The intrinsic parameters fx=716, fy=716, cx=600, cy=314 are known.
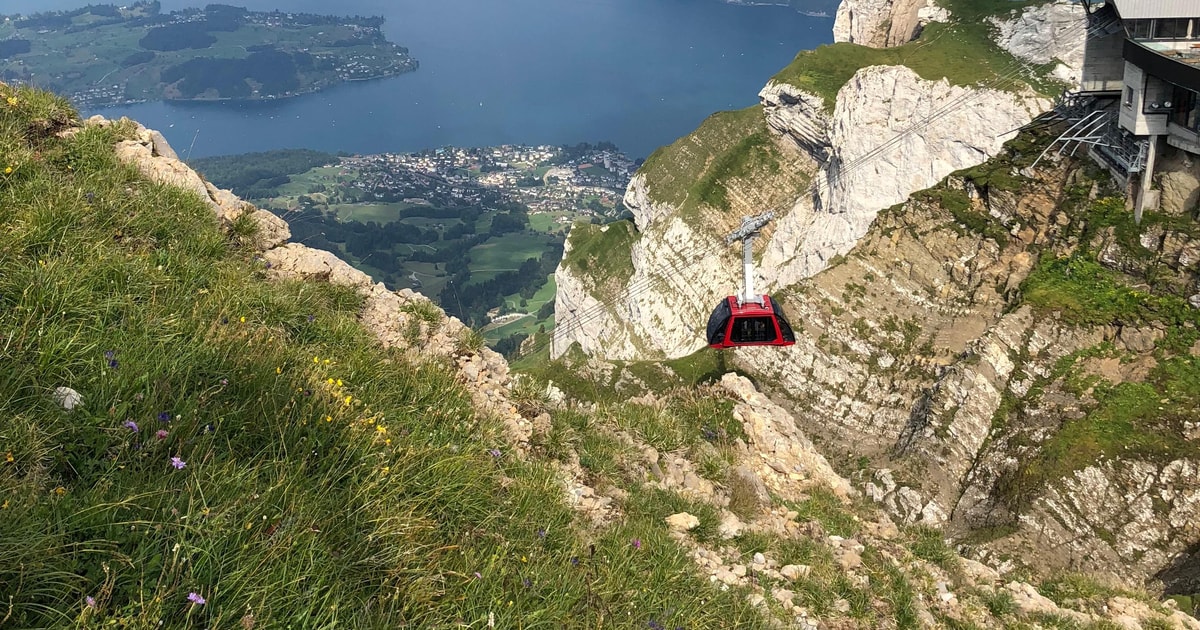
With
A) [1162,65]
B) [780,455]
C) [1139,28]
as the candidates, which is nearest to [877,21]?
[1139,28]

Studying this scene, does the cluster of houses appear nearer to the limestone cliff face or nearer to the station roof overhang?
the limestone cliff face

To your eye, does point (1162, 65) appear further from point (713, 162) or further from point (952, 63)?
point (713, 162)

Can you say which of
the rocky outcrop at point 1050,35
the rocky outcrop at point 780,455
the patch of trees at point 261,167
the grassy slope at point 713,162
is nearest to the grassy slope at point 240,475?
the rocky outcrop at point 780,455

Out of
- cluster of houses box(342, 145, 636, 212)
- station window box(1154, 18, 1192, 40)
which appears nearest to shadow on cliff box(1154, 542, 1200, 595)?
station window box(1154, 18, 1192, 40)

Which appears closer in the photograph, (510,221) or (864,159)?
(864,159)

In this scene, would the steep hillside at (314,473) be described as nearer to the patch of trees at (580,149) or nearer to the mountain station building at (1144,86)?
the mountain station building at (1144,86)

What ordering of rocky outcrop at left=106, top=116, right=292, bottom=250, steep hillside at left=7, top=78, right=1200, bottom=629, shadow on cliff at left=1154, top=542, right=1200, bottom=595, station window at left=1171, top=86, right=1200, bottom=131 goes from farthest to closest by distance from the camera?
station window at left=1171, top=86, right=1200, bottom=131
shadow on cliff at left=1154, top=542, right=1200, bottom=595
rocky outcrop at left=106, top=116, right=292, bottom=250
steep hillside at left=7, top=78, right=1200, bottom=629

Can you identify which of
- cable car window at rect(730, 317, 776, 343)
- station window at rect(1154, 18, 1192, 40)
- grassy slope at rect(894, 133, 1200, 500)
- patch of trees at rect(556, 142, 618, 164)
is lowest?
patch of trees at rect(556, 142, 618, 164)
